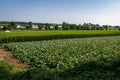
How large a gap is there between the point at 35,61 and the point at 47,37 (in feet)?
76.3

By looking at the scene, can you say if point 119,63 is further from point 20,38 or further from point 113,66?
point 20,38

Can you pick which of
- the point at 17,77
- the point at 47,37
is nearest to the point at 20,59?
the point at 17,77

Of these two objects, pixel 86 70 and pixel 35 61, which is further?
pixel 35 61

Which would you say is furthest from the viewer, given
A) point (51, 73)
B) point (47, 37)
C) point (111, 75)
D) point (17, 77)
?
point (47, 37)

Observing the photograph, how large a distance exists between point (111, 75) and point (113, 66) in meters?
0.92

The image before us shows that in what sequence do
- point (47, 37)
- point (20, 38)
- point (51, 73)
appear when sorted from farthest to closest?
1. point (47, 37)
2. point (20, 38)
3. point (51, 73)

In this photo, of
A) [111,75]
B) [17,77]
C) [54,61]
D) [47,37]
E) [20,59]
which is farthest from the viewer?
[47,37]

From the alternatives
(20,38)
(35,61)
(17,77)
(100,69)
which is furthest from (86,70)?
(20,38)

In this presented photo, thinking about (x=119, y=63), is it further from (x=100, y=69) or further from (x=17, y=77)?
(x=17, y=77)

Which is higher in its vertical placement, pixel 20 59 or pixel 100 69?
pixel 100 69

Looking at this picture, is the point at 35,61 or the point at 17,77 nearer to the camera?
the point at 17,77

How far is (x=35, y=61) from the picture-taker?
577 inches

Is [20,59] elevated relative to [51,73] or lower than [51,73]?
lower

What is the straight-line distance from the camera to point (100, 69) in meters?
7.80
